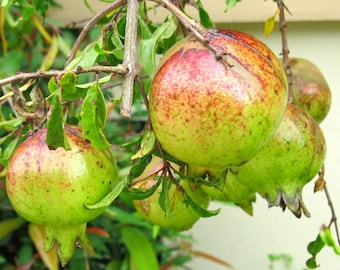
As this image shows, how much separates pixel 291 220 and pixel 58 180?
4.61 ft

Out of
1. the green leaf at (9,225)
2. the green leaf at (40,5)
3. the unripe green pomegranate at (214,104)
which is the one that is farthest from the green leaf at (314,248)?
the green leaf at (9,225)

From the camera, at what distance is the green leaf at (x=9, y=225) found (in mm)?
1808

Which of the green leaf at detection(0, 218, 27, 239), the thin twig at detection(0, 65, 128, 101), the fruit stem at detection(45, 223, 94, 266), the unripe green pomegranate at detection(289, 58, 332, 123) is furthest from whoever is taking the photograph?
the green leaf at detection(0, 218, 27, 239)

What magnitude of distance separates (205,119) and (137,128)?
174 centimetres

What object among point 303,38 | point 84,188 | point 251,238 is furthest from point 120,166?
point 84,188

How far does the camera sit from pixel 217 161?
597 millimetres

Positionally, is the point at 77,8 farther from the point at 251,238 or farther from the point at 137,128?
the point at 251,238

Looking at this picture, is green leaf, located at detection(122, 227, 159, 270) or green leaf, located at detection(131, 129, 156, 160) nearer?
green leaf, located at detection(131, 129, 156, 160)

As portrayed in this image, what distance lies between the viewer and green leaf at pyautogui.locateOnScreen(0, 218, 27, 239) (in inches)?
71.2

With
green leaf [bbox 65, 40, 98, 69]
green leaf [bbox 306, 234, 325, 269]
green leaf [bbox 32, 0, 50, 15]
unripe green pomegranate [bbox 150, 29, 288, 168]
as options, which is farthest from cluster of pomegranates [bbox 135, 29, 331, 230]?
green leaf [bbox 32, 0, 50, 15]

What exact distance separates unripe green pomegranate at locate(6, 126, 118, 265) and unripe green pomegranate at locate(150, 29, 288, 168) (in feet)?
Result: 0.49

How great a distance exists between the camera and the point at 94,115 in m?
0.61

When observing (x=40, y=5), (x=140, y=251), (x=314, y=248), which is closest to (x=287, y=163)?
(x=314, y=248)

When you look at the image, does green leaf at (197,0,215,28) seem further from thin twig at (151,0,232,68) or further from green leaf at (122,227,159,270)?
green leaf at (122,227,159,270)
